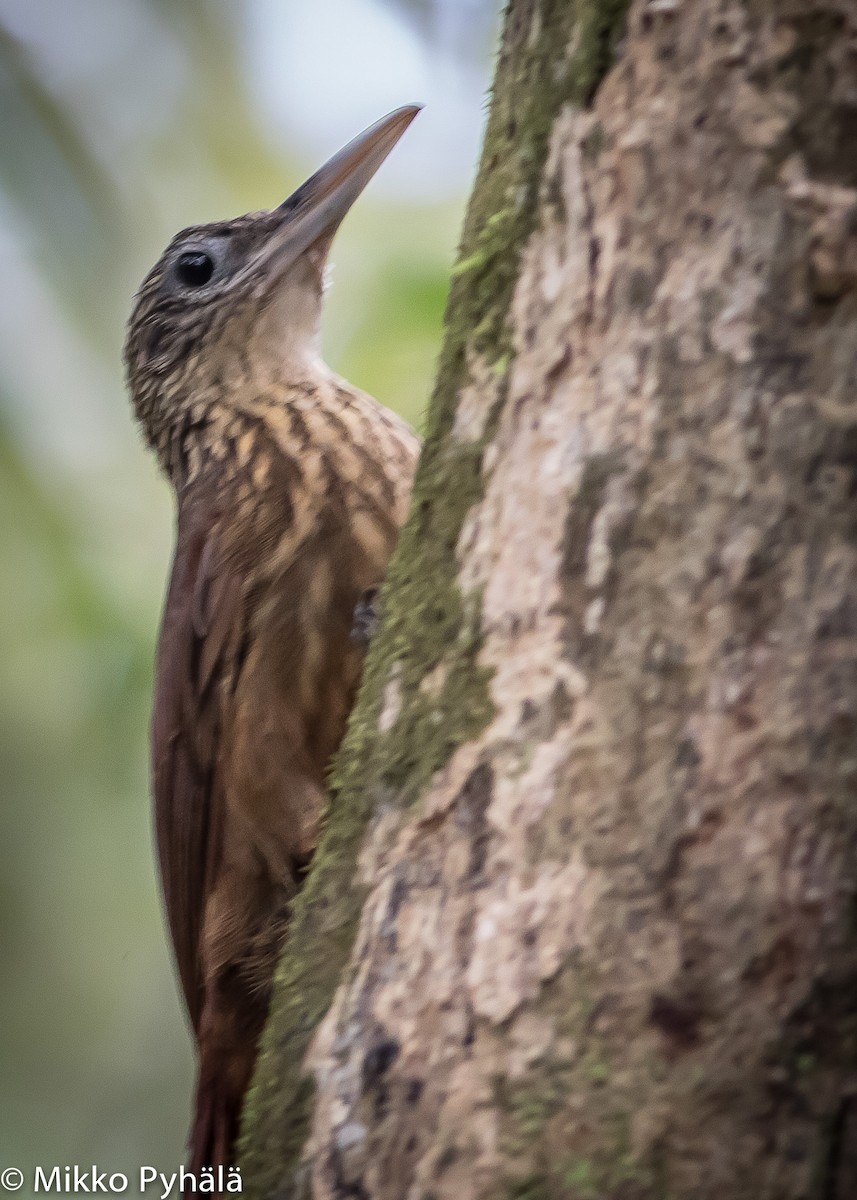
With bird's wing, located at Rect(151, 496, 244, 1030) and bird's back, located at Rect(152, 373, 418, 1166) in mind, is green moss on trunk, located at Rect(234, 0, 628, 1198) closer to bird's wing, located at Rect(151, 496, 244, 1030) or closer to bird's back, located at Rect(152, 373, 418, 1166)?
bird's back, located at Rect(152, 373, 418, 1166)

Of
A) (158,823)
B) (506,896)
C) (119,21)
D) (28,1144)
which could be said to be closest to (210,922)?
(158,823)

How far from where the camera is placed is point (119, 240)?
14.7 ft

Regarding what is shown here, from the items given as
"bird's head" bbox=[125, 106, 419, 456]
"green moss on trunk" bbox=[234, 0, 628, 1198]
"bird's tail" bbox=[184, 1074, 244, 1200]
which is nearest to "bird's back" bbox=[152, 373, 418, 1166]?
"bird's tail" bbox=[184, 1074, 244, 1200]

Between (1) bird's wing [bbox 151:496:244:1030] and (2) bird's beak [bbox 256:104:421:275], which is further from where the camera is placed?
(2) bird's beak [bbox 256:104:421:275]

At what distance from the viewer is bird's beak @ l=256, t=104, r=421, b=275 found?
9.55 feet

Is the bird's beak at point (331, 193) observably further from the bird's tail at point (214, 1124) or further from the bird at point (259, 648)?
the bird's tail at point (214, 1124)

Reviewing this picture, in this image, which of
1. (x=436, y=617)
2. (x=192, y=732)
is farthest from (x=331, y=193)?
(x=436, y=617)

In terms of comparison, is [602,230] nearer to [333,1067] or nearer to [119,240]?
[333,1067]

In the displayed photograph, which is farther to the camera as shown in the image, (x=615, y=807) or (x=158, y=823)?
(x=158, y=823)

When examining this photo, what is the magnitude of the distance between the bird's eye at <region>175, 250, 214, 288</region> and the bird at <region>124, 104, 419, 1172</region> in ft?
0.86

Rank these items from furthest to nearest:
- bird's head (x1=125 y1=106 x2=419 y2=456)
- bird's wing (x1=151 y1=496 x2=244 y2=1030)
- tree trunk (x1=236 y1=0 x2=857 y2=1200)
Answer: bird's head (x1=125 y1=106 x2=419 y2=456)
bird's wing (x1=151 y1=496 x2=244 y2=1030)
tree trunk (x1=236 y1=0 x2=857 y2=1200)

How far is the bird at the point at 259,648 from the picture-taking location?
240 cm

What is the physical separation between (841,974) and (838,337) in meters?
0.53

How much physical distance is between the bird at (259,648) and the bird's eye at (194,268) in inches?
10.3
